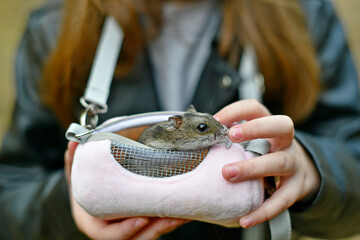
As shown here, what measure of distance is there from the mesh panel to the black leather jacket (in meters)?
0.32

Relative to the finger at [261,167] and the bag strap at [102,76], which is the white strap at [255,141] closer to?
the finger at [261,167]

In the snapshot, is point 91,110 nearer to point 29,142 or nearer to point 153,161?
point 153,161

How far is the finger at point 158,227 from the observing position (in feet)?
1.93

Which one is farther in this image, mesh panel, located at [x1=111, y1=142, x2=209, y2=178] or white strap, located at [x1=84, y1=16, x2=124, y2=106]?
white strap, located at [x1=84, y1=16, x2=124, y2=106]

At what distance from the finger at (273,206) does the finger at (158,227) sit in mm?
126

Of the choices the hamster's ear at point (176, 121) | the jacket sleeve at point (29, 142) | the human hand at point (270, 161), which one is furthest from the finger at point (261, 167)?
the jacket sleeve at point (29, 142)

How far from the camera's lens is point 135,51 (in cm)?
108

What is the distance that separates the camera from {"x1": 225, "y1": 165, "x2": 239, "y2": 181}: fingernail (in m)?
0.50

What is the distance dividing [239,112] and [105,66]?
0.39 metres

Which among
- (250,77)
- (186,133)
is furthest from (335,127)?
(186,133)

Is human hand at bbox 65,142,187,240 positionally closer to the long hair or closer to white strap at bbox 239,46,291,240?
white strap at bbox 239,46,291,240

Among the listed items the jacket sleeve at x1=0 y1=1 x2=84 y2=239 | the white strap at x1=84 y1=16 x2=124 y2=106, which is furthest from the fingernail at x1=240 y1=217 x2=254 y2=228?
the jacket sleeve at x1=0 y1=1 x2=84 y2=239

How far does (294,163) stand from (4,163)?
1083 millimetres

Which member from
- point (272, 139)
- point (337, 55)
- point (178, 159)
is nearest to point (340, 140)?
point (337, 55)
